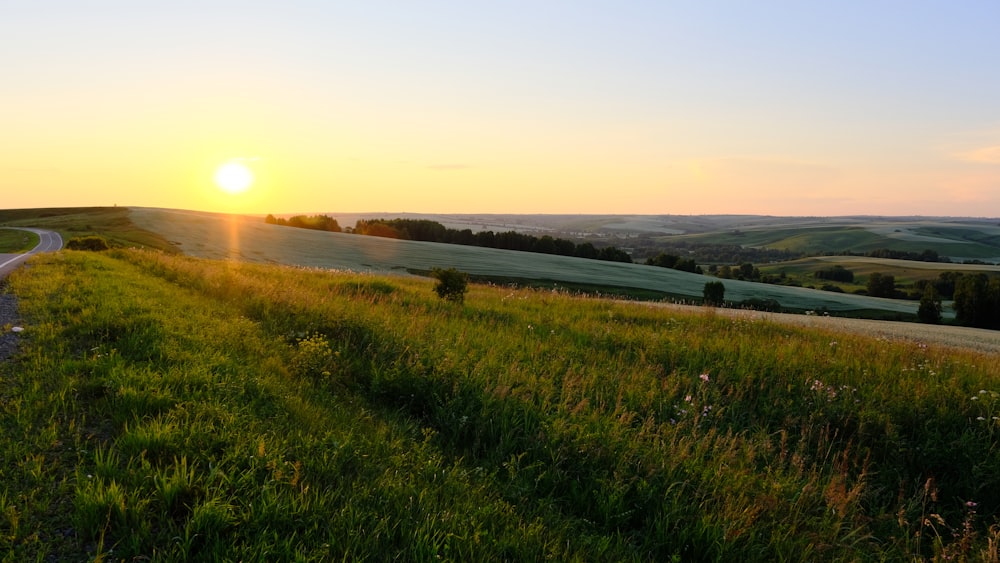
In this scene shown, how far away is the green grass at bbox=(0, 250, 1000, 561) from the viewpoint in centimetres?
348

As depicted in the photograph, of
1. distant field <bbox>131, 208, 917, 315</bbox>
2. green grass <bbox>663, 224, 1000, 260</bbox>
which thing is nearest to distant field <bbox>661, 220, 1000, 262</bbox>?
green grass <bbox>663, 224, 1000, 260</bbox>

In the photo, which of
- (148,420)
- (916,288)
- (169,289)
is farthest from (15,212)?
(916,288)

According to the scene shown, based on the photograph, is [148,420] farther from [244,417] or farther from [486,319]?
[486,319]

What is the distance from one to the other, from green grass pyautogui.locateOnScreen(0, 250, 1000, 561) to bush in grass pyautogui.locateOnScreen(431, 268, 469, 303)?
17.2 ft

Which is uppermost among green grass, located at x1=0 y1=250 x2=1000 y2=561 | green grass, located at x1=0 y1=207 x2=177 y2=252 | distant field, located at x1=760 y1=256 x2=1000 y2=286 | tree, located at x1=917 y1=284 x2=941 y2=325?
green grass, located at x1=0 y1=207 x2=177 y2=252

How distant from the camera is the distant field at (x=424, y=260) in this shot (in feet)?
169

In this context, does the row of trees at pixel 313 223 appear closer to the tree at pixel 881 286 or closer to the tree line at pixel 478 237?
the tree line at pixel 478 237

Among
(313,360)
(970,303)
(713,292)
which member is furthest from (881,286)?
(313,360)

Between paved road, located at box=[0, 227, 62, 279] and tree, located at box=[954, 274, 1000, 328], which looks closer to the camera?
paved road, located at box=[0, 227, 62, 279]

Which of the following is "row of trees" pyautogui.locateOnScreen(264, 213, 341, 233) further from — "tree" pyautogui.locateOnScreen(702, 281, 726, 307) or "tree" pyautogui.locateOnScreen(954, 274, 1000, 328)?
"tree" pyautogui.locateOnScreen(954, 274, 1000, 328)

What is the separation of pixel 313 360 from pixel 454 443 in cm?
264

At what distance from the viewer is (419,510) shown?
12.6 ft

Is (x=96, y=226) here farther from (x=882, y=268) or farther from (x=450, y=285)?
(x=882, y=268)

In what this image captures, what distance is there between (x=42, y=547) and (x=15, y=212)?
12546 centimetres
